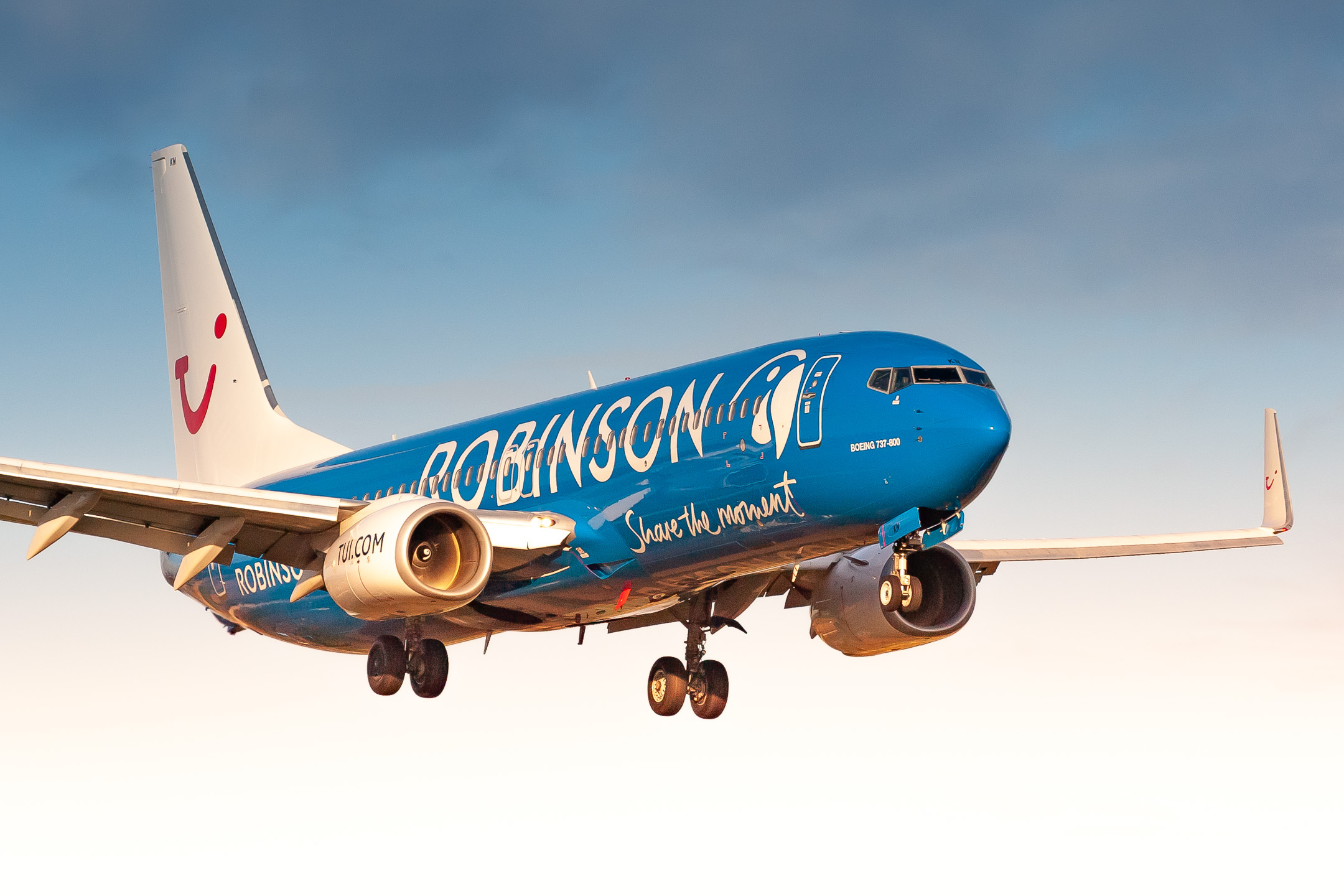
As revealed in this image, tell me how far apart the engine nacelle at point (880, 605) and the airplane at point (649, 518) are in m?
0.04

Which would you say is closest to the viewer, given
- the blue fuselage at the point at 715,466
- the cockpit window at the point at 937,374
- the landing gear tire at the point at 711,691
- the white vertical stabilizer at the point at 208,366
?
the blue fuselage at the point at 715,466

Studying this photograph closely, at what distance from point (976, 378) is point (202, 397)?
24.8 m

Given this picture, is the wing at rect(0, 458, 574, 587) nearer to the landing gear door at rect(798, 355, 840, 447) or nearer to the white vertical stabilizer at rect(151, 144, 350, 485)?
the landing gear door at rect(798, 355, 840, 447)

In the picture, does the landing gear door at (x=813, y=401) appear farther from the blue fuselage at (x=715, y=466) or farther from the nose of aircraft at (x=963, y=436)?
the nose of aircraft at (x=963, y=436)

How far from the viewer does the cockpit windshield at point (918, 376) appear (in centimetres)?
2306

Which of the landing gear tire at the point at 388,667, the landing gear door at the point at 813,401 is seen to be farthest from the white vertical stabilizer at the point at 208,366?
the landing gear door at the point at 813,401

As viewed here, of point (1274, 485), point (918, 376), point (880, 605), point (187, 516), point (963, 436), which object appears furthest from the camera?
point (1274, 485)

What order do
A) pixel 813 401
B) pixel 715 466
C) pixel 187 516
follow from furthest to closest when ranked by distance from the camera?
1. pixel 187 516
2. pixel 715 466
3. pixel 813 401

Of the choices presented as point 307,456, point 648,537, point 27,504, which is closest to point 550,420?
point 648,537

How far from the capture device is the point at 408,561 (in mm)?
25531

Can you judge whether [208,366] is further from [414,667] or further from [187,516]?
[187,516]

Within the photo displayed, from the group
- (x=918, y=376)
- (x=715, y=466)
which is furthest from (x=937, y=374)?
(x=715, y=466)

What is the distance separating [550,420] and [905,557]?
308 inches

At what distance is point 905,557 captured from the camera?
23.9 m
